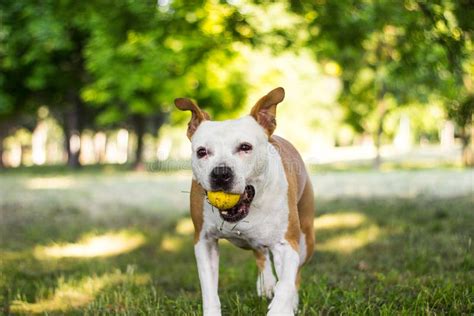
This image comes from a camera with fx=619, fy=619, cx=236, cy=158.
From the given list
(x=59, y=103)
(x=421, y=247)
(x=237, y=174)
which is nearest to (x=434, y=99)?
(x=59, y=103)

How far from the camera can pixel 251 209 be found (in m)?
3.99

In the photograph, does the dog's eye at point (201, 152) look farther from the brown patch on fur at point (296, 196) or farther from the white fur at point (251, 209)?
the brown patch on fur at point (296, 196)

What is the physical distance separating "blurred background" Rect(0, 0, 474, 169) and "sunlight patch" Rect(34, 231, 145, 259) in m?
3.50

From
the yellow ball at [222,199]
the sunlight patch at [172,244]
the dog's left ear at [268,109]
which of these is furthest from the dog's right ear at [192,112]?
the sunlight patch at [172,244]

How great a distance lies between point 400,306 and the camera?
13.5ft

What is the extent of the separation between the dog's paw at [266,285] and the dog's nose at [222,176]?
5.16 ft

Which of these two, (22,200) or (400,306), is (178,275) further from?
(22,200)

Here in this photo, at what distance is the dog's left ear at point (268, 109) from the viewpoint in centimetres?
403

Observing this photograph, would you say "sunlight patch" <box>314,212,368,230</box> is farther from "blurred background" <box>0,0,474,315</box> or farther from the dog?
the dog

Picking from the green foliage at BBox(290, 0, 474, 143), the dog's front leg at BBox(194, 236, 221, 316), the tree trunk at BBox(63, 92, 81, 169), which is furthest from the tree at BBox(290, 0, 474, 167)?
the tree trunk at BBox(63, 92, 81, 169)

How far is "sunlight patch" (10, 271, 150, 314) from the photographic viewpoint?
489 centimetres

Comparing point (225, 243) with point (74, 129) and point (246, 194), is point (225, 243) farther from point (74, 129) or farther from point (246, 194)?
point (74, 129)

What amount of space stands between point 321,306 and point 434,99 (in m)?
24.4

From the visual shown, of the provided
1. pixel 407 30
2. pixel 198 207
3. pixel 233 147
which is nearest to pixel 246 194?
pixel 233 147
